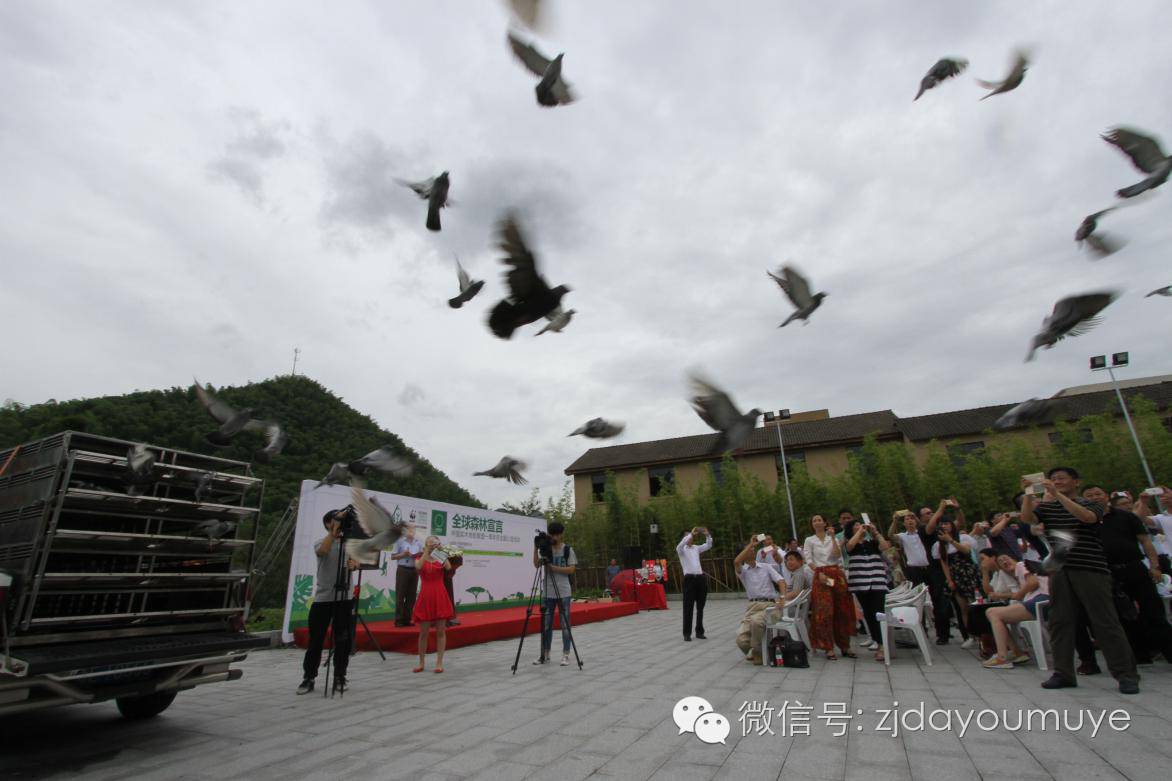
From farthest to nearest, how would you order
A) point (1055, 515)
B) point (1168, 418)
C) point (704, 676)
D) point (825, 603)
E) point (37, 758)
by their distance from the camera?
point (1168, 418) → point (825, 603) → point (704, 676) → point (1055, 515) → point (37, 758)

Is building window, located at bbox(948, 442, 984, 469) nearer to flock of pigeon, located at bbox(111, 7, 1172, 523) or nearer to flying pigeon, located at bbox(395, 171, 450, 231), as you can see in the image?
flock of pigeon, located at bbox(111, 7, 1172, 523)

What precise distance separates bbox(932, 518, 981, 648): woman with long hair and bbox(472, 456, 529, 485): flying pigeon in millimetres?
5332

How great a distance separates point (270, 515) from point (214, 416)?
11863 mm

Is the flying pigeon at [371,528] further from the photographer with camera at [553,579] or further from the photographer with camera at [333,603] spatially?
the photographer with camera at [553,579]

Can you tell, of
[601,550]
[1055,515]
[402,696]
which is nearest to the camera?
Result: [1055,515]

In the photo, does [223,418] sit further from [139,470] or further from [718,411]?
[718,411]

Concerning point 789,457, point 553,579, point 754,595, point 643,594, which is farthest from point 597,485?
point 553,579

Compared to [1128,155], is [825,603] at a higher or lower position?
lower

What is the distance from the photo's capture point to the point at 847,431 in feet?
89.3

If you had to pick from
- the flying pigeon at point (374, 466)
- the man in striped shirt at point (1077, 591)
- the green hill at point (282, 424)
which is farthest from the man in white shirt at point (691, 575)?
the flying pigeon at point (374, 466)

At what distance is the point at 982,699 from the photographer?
413 cm

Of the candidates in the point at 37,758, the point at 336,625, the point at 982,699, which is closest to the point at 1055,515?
the point at 982,699

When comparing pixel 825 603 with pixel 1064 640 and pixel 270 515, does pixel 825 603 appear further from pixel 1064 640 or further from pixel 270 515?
pixel 270 515

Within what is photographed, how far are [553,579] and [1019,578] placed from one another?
198 inches
